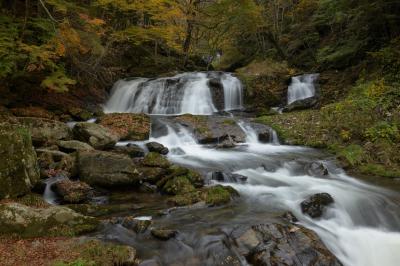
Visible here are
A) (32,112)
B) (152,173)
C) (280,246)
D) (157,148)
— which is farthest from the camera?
(32,112)

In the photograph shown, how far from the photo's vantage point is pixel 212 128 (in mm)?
14297

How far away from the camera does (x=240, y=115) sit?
17531 mm

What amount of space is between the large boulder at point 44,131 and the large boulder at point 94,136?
1.12 ft

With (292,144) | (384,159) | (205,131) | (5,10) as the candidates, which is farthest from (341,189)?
(5,10)

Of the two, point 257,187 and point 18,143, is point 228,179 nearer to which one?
point 257,187

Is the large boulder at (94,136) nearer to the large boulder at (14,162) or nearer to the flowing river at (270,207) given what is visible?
the flowing river at (270,207)

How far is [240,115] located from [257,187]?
8.54m

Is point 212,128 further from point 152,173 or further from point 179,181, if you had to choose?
point 179,181

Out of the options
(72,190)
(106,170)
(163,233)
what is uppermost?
(106,170)

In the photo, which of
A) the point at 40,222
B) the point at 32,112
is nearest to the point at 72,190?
the point at 40,222

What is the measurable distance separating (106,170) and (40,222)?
2.78 metres

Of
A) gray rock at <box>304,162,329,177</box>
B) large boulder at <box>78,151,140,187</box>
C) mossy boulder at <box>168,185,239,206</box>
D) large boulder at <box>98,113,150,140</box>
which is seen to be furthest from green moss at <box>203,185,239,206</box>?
large boulder at <box>98,113,150,140</box>

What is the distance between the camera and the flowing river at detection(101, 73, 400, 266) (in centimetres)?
623

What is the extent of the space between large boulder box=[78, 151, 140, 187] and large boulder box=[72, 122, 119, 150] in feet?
7.41
